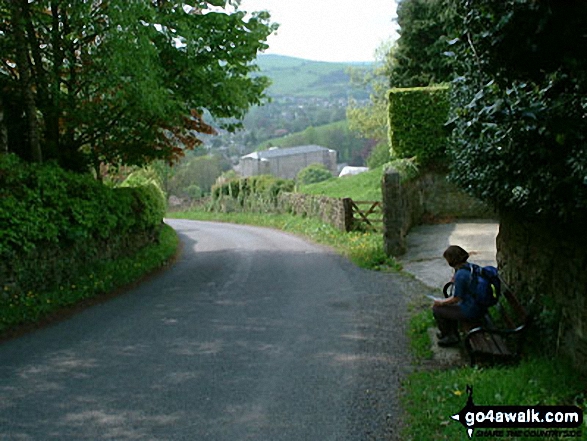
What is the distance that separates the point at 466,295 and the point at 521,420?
216cm

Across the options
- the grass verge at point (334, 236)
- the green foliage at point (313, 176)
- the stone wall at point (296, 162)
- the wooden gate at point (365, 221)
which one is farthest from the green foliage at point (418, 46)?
the stone wall at point (296, 162)

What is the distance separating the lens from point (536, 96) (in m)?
4.53

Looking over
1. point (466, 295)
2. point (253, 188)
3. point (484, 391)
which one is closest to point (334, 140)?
point (253, 188)

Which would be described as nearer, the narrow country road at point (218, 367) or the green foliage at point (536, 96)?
the green foliage at point (536, 96)

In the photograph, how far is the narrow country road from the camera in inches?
211

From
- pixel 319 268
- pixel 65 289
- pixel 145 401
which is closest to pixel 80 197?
pixel 65 289

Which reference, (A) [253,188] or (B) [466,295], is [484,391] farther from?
(A) [253,188]

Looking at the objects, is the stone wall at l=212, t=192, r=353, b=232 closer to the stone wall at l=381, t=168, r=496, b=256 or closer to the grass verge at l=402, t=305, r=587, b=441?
the stone wall at l=381, t=168, r=496, b=256

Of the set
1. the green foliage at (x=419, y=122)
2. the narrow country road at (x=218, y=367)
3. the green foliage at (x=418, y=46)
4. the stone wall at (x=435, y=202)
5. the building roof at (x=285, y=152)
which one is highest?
the building roof at (x=285, y=152)

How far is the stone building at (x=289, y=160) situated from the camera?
114 metres

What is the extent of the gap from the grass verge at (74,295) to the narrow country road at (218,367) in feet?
1.30

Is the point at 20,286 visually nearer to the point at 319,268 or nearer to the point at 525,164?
the point at 319,268

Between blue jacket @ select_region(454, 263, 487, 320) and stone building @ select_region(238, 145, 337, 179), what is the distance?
106 m

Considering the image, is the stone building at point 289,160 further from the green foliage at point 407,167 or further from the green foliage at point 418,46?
the green foliage at point 407,167
